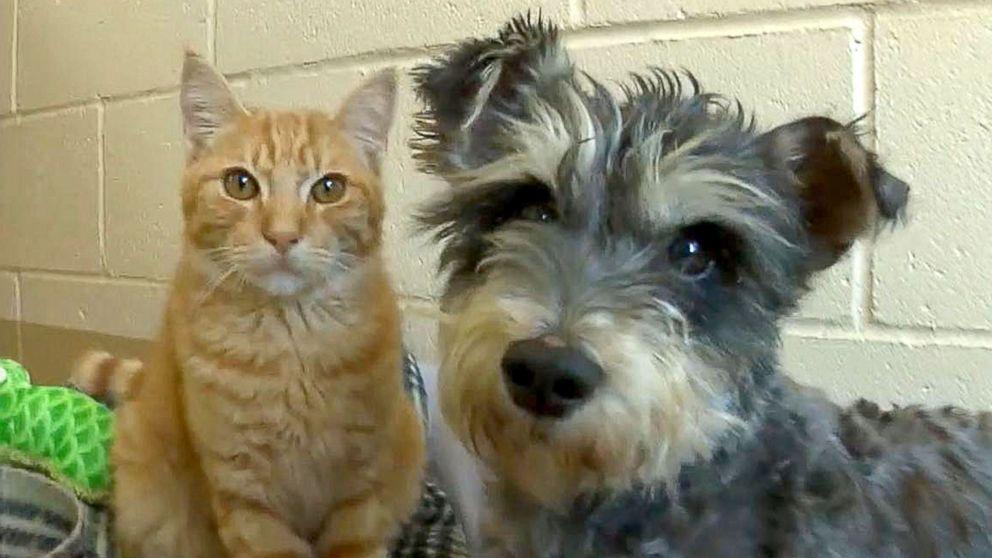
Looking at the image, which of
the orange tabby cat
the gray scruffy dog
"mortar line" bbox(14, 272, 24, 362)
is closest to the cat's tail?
the orange tabby cat

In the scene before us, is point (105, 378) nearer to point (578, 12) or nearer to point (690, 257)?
point (578, 12)

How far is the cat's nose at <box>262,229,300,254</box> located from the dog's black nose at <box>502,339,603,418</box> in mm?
488

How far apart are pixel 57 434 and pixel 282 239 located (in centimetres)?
46

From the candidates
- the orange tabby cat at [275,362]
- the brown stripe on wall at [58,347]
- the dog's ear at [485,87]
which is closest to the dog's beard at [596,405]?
the dog's ear at [485,87]

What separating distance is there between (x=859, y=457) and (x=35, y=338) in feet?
8.12

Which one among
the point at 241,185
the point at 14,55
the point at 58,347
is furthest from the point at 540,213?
the point at 14,55

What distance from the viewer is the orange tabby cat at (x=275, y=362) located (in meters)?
1.42

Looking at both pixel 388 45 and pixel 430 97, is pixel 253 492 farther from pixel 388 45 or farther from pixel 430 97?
pixel 388 45

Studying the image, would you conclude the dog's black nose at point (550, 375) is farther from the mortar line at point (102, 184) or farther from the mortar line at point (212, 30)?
the mortar line at point (102, 184)

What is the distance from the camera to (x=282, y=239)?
55.6 inches

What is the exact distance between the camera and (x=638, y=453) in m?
1.07

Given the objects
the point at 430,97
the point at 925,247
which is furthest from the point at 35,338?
the point at 925,247

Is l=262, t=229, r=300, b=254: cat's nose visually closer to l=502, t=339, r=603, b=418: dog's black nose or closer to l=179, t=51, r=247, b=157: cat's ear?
l=179, t=51, r=247, b=157: cat's ear

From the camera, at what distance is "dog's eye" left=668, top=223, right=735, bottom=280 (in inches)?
44.9
